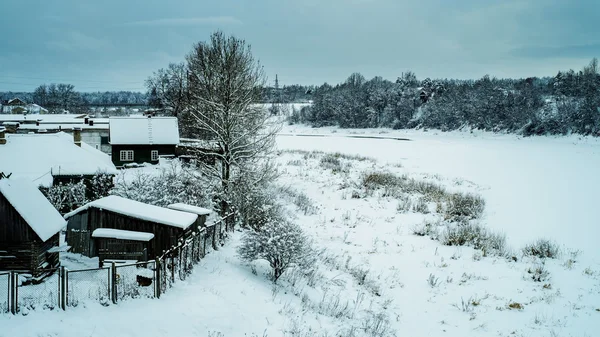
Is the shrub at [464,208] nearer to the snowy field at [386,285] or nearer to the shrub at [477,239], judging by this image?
the snowy field at [386,285]

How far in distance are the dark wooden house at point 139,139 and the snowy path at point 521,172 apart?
2411 centimetres

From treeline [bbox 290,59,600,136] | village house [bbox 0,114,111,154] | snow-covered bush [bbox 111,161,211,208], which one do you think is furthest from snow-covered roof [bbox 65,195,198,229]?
treeline [bbox 290,59,600,136]

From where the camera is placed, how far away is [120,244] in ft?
46.6

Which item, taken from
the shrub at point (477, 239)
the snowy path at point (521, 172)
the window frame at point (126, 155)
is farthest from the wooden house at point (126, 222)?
the window frame at point (126, 155)

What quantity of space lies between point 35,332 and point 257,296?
18.7 ft

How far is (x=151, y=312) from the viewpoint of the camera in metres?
10.5

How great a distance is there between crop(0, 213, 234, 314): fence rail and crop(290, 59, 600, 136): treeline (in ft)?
203

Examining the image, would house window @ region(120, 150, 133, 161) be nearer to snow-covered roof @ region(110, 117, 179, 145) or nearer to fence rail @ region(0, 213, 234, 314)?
snow-covered roof @ region(110, 117, 179, 145)

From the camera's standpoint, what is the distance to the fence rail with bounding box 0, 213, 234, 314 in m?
10.2

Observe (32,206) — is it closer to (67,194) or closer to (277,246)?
(277,246)

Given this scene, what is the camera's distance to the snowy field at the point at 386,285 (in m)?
10.7

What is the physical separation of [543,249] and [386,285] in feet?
25.7

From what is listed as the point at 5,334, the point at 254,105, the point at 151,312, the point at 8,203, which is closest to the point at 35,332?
the point at 5,334

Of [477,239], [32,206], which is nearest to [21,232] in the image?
[32,206]
